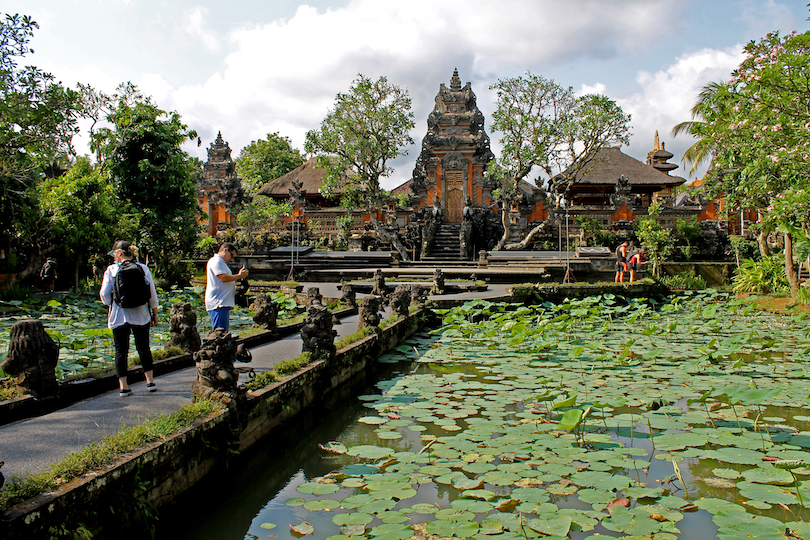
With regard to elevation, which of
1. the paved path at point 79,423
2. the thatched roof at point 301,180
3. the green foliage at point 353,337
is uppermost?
the thatched roof at point 301,180

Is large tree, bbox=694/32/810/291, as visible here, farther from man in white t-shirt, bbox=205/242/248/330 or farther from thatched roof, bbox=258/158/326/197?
thatched roof, bbox=258/158/326/197

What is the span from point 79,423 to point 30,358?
81 centimetres

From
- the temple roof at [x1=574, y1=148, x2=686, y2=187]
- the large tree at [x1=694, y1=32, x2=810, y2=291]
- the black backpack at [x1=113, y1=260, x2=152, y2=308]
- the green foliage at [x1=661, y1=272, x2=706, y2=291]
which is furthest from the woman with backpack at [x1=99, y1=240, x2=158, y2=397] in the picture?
the temple roof at [x1=574, y1=148, x2=686, y2=187]

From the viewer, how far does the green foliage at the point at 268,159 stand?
3409 cm

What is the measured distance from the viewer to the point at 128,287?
4.27 m

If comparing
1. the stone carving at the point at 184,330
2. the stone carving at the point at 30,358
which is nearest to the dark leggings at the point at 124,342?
the stone carving at the point at 30,358

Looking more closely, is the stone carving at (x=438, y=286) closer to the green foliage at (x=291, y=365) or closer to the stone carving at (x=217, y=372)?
the green foliage at (x=291, y=365)

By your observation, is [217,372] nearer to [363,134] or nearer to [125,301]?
[125,301]

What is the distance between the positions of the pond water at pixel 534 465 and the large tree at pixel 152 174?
39.5ft

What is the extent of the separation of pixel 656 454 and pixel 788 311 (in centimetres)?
967

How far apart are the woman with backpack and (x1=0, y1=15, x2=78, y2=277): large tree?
299 inches

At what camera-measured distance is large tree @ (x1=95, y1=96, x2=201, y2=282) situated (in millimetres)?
15477

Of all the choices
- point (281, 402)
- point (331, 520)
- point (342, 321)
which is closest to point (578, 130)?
point (342, 321)

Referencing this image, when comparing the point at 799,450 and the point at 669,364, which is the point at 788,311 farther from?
the point at 799,450
